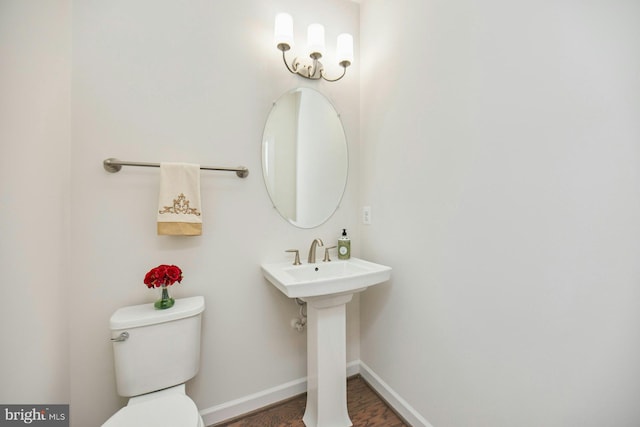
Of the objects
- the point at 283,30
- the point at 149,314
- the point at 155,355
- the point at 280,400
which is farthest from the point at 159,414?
the point at 283,30

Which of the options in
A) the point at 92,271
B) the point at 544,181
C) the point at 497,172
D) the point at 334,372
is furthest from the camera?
the point at 334,372

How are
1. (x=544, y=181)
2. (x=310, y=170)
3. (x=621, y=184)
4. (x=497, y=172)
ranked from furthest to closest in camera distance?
1. (x=310, y=170)
2. (x=497, y=172)
3. (x=544, y=181)
4. (x=621, y=184)

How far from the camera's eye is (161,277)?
3.87 ft

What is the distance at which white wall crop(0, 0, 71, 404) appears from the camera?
0.86 m

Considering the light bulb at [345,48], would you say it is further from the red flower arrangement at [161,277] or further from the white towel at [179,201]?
the red flower arrangement at [161,277]

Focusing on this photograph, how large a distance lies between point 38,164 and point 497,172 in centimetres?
179

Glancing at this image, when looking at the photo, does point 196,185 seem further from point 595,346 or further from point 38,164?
point 595,346

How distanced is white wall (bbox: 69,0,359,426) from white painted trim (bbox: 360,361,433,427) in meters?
0.47

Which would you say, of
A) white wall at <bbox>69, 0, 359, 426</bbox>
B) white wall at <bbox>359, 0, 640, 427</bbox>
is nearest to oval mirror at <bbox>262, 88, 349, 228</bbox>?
white wall at <bbox>69, 0, 359, 426</bbox>

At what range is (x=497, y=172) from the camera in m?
0.99

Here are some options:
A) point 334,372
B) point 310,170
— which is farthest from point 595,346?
point 310,170

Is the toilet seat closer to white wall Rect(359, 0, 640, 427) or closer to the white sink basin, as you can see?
the white sink basin

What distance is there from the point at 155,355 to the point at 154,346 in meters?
0.04

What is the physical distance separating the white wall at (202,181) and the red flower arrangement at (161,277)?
155 millimetres
